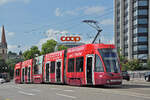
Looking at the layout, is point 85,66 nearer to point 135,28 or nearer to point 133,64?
point 133,64

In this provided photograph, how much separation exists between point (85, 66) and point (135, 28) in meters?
75.3

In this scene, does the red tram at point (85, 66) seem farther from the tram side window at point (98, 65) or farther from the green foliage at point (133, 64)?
the green foliage at point (133, 64)

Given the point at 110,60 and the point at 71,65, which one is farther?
the point at 71,65

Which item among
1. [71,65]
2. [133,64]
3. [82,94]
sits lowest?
[82,94]

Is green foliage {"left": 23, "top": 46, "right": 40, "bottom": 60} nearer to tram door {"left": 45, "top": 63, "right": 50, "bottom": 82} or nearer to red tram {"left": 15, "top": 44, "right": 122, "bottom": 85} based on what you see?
red tram {"left": 15, "top": 44, "right": 122, "bottom": 85}

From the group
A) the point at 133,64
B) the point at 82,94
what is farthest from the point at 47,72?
the point at 133,64

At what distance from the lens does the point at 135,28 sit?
94.6 meters

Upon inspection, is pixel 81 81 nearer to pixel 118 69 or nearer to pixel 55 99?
pixel 118 69

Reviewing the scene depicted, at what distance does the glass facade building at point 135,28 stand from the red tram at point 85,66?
65992 millimetres

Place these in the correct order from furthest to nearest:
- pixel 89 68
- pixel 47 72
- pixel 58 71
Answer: pixel 47 72 → pixel 58 71 → pixel 89 68

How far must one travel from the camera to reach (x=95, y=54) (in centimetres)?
2119

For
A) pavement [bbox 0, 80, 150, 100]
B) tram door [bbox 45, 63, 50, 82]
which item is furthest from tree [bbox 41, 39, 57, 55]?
pavement [bbox 0, 80, 150, 100]

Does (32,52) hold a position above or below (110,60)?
above

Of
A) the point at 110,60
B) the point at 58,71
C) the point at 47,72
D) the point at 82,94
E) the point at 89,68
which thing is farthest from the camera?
the point at 47,72
